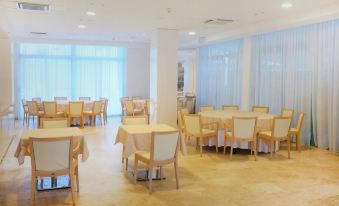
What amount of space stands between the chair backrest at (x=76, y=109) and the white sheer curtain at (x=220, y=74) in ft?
15.2

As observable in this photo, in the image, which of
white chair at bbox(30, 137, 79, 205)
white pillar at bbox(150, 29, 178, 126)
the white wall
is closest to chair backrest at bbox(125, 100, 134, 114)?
white pillar at bbox(150, 29, 178, 126)

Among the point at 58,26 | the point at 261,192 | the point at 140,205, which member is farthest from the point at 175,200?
the point at 58,26

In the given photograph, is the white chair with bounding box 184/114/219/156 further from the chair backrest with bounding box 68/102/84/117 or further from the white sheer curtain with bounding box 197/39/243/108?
the chair backrest with bounding box 68/102/84/117

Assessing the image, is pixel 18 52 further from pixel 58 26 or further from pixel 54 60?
pixel 58 26

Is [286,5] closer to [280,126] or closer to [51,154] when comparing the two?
[280,126]

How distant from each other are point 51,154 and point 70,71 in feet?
31.8

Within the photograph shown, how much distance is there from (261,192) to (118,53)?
1040 cm

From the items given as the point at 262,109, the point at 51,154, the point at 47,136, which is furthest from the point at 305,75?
the point at 51,154

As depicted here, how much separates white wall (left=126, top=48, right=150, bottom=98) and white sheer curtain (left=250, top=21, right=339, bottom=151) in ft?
19.0

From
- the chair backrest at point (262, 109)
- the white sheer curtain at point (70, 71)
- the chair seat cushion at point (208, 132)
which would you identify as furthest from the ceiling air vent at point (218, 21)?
the white sheer curtain at point (70, 71)

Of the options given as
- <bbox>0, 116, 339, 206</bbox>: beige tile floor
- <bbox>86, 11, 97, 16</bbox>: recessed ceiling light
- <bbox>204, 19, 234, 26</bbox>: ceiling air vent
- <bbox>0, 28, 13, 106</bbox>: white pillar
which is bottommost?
<bbox>0, 116, 339, 206</bbox>: beige tile floor

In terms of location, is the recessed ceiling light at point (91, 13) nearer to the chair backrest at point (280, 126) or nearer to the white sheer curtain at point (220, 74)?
the chair backrest at point (280, 126)

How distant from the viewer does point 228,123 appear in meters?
6.74

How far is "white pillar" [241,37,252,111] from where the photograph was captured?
9.76 meters
